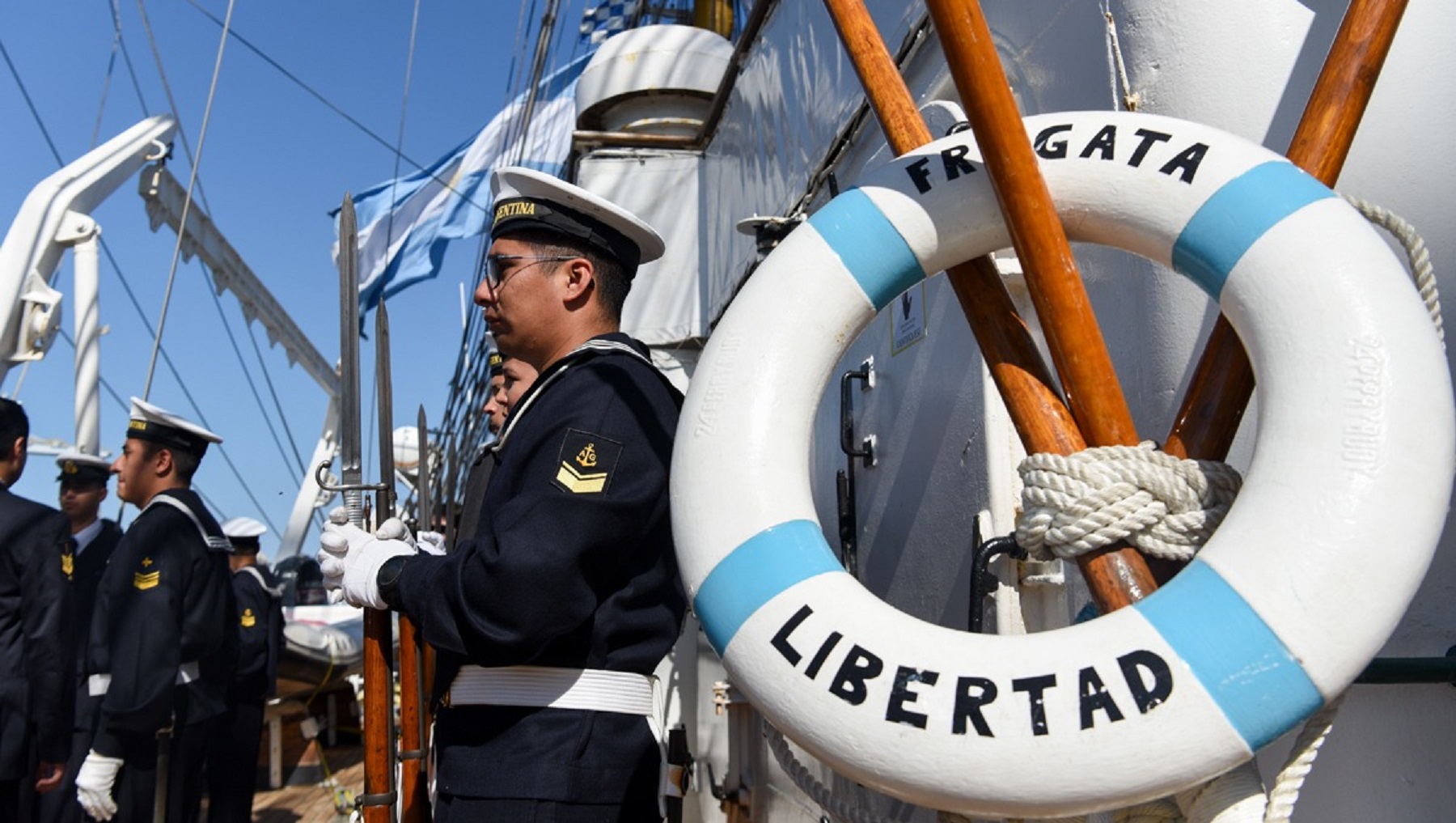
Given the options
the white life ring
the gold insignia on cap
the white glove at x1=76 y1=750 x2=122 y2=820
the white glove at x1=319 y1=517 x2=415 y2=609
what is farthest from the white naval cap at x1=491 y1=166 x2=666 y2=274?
the white glove at x1=76 y1=750 x2=122 y2=820

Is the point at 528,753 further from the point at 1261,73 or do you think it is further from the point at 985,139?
the point at 1261,73

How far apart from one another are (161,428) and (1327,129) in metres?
4.00

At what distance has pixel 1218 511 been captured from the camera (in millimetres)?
999

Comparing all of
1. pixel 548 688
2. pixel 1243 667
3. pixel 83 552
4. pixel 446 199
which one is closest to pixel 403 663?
pixel 548 688

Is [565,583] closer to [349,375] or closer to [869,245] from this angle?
[869,245]

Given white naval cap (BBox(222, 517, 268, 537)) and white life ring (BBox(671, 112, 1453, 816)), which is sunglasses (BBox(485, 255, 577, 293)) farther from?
white naval cap (BBox(222, 517, 268, 537))

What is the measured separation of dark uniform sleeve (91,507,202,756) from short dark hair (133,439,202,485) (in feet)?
1.10

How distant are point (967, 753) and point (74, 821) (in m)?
4.08

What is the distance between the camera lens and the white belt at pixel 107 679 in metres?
3.81

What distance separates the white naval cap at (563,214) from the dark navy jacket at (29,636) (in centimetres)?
238

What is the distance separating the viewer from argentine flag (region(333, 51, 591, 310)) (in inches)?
368

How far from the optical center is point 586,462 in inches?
58.7

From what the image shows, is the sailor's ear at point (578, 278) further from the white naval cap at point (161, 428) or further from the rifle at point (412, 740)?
the white naval cap at point (161, 428)

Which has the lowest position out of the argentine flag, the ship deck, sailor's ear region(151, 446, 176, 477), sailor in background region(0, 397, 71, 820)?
the ship deck
